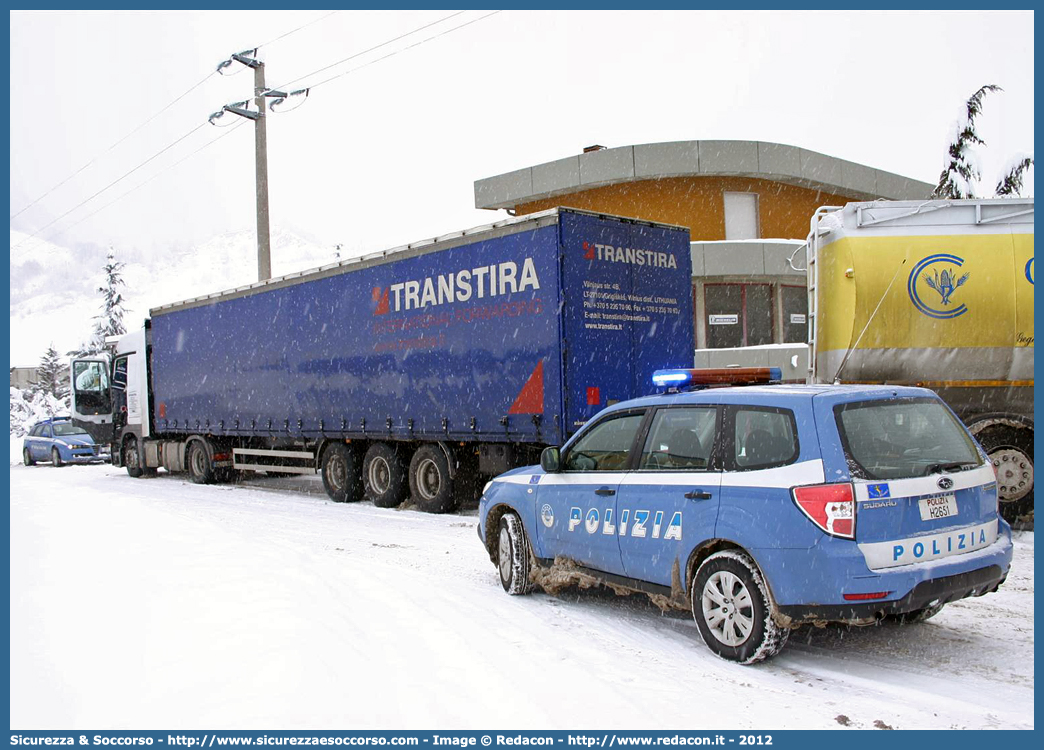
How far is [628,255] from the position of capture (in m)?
11.4

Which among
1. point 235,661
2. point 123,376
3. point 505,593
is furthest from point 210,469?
point 235,661

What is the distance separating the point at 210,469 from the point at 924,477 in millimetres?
16104

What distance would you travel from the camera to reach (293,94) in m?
21.9

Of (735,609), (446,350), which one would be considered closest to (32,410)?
(446,350)

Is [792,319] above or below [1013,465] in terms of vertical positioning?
above

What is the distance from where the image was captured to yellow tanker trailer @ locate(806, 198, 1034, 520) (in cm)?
968

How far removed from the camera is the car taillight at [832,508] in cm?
480

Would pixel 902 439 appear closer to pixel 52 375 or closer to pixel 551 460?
pixel 551 460

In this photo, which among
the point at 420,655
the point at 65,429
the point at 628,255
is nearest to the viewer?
the point at 420,655

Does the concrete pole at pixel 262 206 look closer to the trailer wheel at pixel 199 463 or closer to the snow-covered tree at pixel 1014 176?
the trailer wheel at pixel 199 463

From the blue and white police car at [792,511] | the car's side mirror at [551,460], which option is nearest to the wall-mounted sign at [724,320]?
the car's side mirror at [551,460]

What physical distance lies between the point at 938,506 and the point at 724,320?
17841mm

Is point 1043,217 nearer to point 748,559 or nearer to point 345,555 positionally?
point 748,559

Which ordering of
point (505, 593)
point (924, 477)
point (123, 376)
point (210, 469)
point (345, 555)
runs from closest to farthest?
point (924, 477)
point (505, 593)
point (345, 555)
point (210, 469)
point (123, 376)
